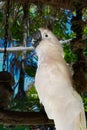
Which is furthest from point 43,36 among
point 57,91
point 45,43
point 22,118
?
point 22,118

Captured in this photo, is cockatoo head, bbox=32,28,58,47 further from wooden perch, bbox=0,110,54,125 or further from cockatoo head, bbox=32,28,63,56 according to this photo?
wooden perch, bbox=0,110,54,125

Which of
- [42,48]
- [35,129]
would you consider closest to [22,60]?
[35,129]

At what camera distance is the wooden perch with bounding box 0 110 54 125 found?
1655 millimetres

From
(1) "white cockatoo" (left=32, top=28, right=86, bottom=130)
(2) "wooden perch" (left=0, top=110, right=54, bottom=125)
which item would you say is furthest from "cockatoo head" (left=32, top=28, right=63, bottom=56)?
(2) "wooden perch" (left=0, top=110, right=54, bottom=125)

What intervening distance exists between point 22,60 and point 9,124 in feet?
4.28

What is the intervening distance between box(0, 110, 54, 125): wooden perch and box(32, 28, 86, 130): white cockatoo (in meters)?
0.50

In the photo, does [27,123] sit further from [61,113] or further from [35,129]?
[61,113]

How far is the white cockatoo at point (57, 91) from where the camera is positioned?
1.10 meters

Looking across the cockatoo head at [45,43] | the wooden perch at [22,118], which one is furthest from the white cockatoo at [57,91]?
the wooden perch at [22,118]

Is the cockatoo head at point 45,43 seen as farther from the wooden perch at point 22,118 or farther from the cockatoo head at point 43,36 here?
the wooden perch at point 22,118

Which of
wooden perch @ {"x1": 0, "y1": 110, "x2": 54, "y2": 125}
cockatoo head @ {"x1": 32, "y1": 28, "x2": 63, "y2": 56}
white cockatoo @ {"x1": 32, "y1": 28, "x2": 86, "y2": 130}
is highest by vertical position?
cockatoo head @ {"x1": 32, "y1": 28, "x2": 63, "y2": 56}

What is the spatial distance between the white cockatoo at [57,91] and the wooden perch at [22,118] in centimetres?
50

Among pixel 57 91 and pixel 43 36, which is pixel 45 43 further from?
pixel 57 91

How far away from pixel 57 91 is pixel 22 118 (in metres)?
0.59
